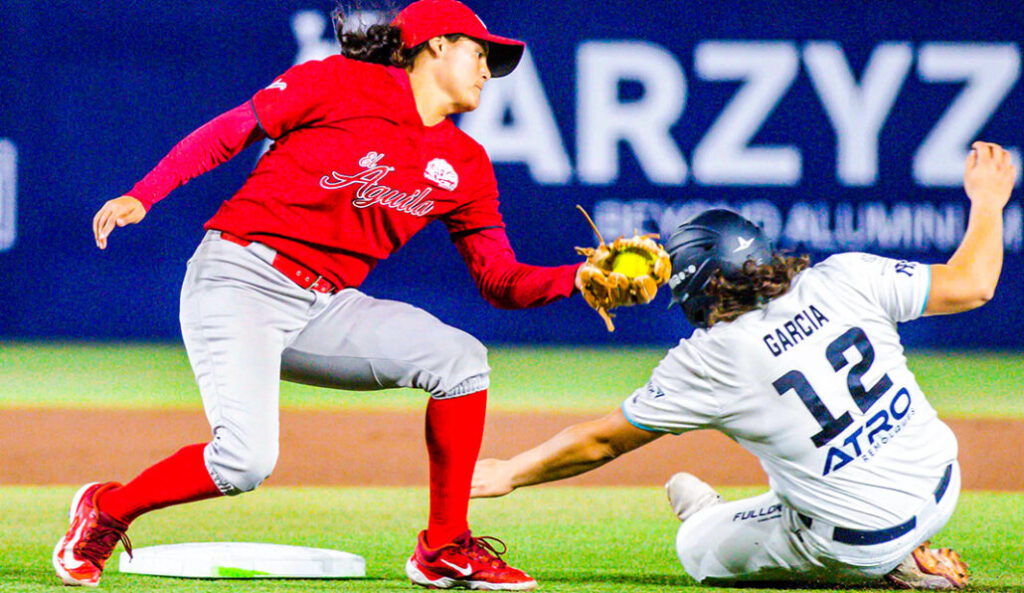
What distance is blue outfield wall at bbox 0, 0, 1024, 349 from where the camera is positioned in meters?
8.16

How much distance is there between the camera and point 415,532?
430cm

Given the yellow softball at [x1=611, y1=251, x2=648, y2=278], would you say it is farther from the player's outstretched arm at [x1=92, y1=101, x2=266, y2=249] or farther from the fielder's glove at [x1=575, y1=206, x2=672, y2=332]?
the player's outstretched arm at [x1=92, y1=101, x2=266, y2=249]

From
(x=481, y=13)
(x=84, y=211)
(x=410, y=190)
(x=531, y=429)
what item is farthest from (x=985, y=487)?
(x=84, y=211)

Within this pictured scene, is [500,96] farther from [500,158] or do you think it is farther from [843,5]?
[843,5]

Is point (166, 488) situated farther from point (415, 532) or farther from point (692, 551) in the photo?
point (692, 551)

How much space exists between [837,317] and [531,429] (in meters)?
3.14

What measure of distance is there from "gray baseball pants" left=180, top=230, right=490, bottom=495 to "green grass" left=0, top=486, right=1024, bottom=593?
1.28ft

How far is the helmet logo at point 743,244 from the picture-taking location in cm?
308

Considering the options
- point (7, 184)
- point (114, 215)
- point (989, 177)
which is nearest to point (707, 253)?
point (989, 177)

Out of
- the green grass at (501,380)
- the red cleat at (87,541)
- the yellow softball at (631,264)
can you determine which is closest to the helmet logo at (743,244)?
the yellow softball at (631,264)

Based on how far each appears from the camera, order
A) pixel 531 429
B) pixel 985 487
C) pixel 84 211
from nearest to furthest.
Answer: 1. pixel 985 487
2. pixel 531 429
3. pixel 84 211

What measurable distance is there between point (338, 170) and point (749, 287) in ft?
3.76

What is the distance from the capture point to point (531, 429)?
19.7 feet

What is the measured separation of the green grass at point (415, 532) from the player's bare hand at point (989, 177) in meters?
1.01
